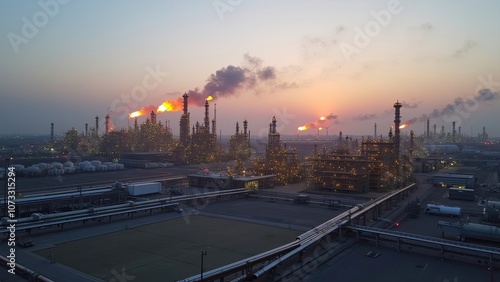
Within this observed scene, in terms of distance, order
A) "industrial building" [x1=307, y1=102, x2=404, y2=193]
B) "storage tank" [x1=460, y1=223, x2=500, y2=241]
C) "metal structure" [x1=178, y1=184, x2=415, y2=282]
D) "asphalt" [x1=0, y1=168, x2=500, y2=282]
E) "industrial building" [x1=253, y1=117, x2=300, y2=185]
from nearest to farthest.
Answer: "metal structure" [x1=178, y1=184, x2=415, y2=282] < "asphalt" [x1=0, y1=168, x2=500, y2=282] < "storage tank" [x1=460, y1=223, x2=500, y2=241] < "industrial building" [x1=307, y1=102, x2=404, y2=193] < "industrial building" [x1=253, y1=117, x2=300, y2=185]

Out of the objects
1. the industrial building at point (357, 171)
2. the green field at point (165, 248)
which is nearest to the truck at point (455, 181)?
the industrial building at point (357, 171)

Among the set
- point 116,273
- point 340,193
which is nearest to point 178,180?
point 340,193

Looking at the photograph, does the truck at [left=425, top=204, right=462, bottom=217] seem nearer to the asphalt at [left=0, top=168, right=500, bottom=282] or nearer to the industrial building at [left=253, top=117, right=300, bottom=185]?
the asphalt at [left=0, top=168, right=500, bottom=282]

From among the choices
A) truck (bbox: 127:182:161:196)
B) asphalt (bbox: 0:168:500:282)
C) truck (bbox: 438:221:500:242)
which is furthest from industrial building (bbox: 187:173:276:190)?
truck (bbox: 438:221:500:242)

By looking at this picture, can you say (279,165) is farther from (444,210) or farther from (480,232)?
(480,232)

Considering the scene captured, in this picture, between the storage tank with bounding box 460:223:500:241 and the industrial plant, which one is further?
the storage tank with bounding box 460:223:500:241

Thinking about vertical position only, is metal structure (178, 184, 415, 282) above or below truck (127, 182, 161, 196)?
below

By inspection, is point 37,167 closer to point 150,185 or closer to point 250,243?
point 150,185
